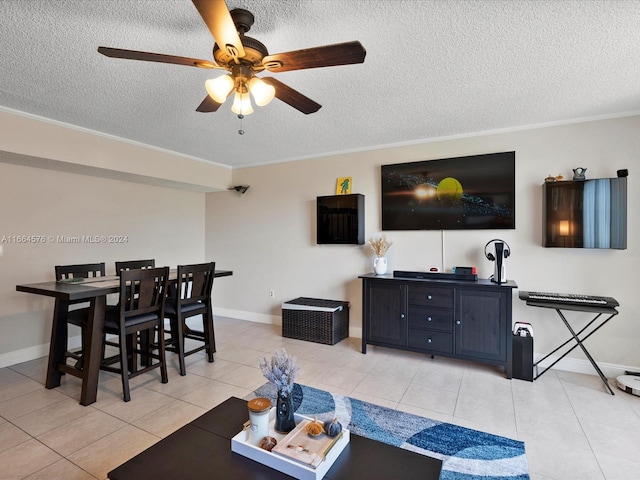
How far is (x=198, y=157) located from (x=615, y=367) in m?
5.40

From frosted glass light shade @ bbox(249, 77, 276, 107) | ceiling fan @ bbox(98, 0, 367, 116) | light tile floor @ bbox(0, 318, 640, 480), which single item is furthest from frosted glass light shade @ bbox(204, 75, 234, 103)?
light tile floor @ bbox(0, 318, 640, 480)

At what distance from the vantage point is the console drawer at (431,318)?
10.9ft

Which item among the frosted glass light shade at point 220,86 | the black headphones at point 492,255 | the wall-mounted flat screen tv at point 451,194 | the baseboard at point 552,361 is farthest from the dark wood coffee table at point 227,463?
→ the wall-mounted flat screen tv at point 451,194

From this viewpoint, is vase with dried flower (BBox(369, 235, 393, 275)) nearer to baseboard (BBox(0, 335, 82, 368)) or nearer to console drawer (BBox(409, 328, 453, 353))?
console drawer (BBox(409, 328, 453, 353))

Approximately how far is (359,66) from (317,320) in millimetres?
2889

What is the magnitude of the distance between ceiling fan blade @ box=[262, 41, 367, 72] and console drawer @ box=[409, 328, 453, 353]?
2.71m

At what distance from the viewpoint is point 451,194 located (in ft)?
12.4

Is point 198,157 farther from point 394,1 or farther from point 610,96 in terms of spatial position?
point 610,96

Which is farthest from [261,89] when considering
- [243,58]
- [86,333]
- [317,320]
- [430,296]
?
[317,320]

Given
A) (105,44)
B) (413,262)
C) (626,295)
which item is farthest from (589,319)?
(105,44)

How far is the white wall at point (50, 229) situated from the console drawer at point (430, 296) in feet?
11.8

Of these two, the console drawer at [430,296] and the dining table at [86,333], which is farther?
the console drawer at [430,296]

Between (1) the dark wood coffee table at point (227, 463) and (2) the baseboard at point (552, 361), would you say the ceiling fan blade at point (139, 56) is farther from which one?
(2) the baseboard at point (552, 361)

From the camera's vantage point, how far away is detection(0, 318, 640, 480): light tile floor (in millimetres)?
1975
